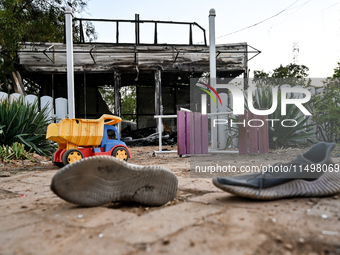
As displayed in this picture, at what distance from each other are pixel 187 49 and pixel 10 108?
595 centimetres

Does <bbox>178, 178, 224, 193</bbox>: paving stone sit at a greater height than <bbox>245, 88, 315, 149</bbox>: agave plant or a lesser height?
lesser

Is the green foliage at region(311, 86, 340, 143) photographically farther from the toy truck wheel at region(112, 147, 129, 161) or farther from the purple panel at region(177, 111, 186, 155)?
the toy truck wheel at region(112, 147, 129, 161)

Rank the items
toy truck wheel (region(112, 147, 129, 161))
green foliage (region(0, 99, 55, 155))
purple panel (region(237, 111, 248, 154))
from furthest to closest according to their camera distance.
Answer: purple panel (region(237, 111, 248, 154))
green foliage (region(0, 99, 55, 155))
toy truck wheel (region(112, 147, 129, 161))

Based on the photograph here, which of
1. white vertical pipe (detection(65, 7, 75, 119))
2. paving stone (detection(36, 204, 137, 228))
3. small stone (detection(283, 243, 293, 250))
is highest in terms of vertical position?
white vertical pipe (detection(65, 7, 75, 119))

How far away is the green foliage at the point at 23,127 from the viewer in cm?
456

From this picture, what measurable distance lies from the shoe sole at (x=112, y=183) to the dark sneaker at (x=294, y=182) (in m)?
0.32

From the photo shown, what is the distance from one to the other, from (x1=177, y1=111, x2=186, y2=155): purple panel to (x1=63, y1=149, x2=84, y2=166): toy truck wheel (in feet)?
5.83

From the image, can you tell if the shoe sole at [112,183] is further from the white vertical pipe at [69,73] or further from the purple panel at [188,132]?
the white vertical pipe at [69,73]

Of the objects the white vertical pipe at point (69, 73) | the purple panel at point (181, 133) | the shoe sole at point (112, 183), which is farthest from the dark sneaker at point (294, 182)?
the white vertical pipe at point (69, 73)

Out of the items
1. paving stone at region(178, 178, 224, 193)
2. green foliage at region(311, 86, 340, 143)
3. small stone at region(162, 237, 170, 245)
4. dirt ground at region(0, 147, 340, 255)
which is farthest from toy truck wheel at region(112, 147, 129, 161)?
green foliage at region(311, 86, 340, 143)

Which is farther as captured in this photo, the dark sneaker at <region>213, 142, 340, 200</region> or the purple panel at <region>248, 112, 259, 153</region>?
the purple panel at <region>248, 112, 259, 153</region>

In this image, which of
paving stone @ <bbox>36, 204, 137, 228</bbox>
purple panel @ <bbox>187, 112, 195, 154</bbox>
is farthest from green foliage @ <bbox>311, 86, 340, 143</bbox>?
paving stone @ <bbox>36, 204, 137, 228</bbox>

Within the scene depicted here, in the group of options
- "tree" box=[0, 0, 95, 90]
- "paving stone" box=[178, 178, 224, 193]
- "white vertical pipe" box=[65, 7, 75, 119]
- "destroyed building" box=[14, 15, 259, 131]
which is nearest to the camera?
"paving stone" box=[178, 178, 224, 193]

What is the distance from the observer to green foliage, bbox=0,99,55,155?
15.0ft
